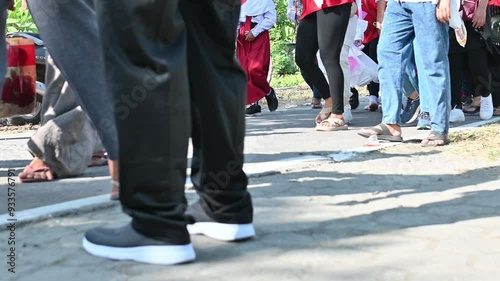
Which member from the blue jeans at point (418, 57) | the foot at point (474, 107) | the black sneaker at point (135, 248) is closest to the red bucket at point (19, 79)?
the black sneaker at point (135, 248)

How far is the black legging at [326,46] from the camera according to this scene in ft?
23.7

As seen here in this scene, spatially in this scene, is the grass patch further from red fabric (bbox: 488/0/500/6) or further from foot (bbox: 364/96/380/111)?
foot (bbox: 364/96/380/111)

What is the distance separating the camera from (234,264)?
2.83 meters

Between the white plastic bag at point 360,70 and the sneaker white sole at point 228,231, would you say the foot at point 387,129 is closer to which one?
the white plastic bag at point 360,70

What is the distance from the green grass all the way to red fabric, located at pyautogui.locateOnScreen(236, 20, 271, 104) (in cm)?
520

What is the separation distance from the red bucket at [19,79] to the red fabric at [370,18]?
6208 millimetres

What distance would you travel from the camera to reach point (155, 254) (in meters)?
2.79

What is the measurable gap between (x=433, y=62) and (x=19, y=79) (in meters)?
3.10

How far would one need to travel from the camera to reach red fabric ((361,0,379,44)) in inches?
395

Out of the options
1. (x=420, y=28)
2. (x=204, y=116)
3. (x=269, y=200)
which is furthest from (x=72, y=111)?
(x=420, y=28)

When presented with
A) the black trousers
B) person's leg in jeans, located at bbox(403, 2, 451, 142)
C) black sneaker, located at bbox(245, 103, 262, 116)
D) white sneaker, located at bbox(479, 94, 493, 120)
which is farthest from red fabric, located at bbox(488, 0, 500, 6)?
the black trousers

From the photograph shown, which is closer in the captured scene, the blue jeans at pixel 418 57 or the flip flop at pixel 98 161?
the flip flop at pixel 98 161

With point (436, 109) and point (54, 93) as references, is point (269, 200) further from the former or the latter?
A: point (436, 109)

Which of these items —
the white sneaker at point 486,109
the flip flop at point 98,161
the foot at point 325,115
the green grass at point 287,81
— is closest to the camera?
the flip flop at point 98,161
